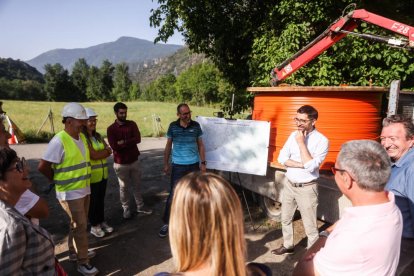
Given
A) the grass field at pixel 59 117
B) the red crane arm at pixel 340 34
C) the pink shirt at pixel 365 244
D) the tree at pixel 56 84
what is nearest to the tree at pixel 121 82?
the tree at pixel 56 84

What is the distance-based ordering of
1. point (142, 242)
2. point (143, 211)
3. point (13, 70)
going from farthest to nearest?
point (13, 70)
point (143, 211)
point (142, 242)

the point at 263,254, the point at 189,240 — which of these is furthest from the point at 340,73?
the point at 189,240

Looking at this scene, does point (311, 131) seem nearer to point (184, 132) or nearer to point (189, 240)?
point (184, 132)

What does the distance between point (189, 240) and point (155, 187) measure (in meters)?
6.26

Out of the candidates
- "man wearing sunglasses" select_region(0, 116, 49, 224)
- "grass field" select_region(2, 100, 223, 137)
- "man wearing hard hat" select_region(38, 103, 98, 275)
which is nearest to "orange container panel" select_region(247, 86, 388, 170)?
"man wearing hard hat" select_region(38, 103, 98, 275)

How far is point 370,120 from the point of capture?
455cm

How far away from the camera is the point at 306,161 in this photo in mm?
3518

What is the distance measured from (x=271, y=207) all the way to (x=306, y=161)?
205cm

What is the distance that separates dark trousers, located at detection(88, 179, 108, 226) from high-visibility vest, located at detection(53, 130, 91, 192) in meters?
1.09

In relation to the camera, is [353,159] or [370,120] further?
[370,120]

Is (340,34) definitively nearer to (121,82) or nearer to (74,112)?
(74,112)

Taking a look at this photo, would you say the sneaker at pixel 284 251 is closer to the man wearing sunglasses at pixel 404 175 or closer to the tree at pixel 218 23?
the man wearing sunglasses at pixel 404 175

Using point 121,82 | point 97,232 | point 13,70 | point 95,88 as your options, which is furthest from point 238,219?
point 13,70

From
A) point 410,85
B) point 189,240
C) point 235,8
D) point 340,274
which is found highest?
point 235,8
